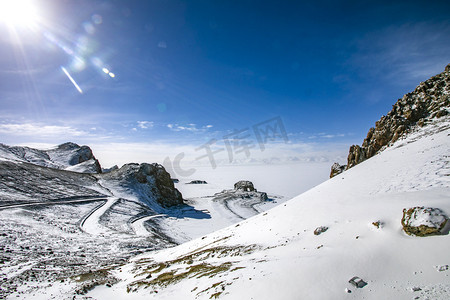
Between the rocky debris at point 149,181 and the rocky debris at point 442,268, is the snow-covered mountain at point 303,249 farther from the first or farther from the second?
the rocky debris at point 149,181

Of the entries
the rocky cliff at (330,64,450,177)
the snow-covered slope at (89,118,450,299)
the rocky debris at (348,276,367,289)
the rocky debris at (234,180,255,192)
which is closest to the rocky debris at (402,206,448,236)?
the snow-covered slope at (89,118,450,299)

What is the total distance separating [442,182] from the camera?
11.3m

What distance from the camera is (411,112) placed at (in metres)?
25.6

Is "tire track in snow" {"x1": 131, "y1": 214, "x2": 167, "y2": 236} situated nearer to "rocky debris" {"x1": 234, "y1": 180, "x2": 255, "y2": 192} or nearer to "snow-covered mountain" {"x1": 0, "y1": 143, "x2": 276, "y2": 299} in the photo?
"snow-covered mountain" {"x1": 0, "y1": 143, "x2": 276, "y2": 299}

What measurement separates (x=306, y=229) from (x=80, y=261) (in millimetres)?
18693

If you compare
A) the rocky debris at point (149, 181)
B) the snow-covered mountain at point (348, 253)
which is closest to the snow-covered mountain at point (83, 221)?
the rocky debris at point (149, 181)

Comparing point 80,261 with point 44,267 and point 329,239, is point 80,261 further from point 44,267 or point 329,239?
point 329,239

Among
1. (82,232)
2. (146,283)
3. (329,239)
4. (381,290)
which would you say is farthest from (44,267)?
(381,290)

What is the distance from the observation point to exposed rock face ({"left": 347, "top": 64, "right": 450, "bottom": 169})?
79.5 feet

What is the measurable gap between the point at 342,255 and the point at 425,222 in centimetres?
273

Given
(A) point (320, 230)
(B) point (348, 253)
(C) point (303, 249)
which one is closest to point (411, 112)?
(A) point (320, 230)

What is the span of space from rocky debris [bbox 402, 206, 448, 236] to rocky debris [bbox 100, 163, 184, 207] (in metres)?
64.6

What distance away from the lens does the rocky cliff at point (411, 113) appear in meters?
24.1

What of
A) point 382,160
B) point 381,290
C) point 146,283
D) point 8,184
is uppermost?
point 8,184
